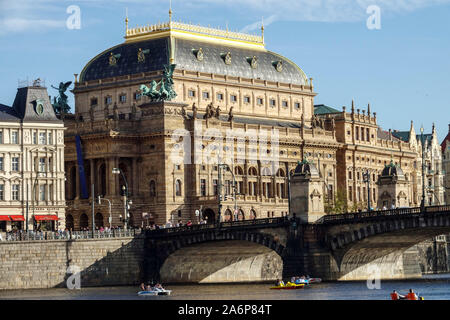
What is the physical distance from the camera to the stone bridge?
13488 centimetres

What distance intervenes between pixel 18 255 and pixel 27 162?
2377 cm

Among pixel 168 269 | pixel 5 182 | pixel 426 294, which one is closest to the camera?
pixel 426 294

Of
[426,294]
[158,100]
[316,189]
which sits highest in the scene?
[158,100]

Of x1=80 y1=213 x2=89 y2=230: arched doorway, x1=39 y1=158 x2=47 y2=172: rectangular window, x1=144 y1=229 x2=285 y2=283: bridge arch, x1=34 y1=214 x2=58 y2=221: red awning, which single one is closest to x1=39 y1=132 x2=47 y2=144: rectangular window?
x1=39 y1=158 x2=47 y2=172: rectangular window

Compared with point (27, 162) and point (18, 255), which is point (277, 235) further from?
point (27, 162)

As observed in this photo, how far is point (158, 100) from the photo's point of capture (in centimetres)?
18738

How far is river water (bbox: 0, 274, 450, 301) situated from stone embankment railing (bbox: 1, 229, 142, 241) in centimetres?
782

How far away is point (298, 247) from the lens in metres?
140

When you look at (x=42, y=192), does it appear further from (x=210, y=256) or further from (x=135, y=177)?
(x=210, y=256)

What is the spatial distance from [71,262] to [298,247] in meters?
26.2

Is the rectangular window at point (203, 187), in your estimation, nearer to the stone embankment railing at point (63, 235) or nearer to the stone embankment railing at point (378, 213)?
the stone embankment railing at point (63, 235)
